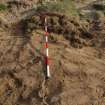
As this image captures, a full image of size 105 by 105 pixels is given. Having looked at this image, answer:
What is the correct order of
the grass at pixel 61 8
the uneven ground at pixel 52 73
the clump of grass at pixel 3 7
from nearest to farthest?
the uneven ground at pixel 52 73, the grass at pixel 61 8, the clump of grass at pixel 3 7

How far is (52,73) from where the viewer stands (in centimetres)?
590

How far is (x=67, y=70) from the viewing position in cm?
597

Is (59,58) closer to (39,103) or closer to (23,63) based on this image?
(23,63)

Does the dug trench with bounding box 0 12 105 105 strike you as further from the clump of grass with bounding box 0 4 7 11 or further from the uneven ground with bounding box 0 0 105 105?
the clump of grass with bounding box 0 4 7 11

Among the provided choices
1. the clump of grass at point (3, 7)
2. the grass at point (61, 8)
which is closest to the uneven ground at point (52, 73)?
the grass at point (61, 8)

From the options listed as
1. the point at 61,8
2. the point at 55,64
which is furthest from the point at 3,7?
the point at 55,64

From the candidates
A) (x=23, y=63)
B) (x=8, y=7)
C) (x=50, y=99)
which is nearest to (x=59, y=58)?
(x=23, y=63)

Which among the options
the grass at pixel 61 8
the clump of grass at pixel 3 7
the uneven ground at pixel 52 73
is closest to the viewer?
the uneven ground at pixel 52 73

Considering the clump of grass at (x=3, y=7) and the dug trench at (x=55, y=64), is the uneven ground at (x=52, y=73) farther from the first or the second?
the clump of grass at (x=3, y=7)

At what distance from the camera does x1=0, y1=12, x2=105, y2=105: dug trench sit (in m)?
5.37

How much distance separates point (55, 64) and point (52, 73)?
0.31m

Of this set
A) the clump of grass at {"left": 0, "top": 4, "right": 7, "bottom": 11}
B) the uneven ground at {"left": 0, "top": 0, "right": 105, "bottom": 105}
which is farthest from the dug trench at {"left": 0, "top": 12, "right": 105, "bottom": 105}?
the clump of grass at {"left": 0, "top": 4, "right": 7, "bottom": 11}

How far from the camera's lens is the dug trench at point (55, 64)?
5.37 meters

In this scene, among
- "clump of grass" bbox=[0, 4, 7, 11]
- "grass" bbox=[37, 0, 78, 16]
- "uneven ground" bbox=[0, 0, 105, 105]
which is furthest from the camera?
"clump of grass" bbox=[0, 4, 7, 11]
